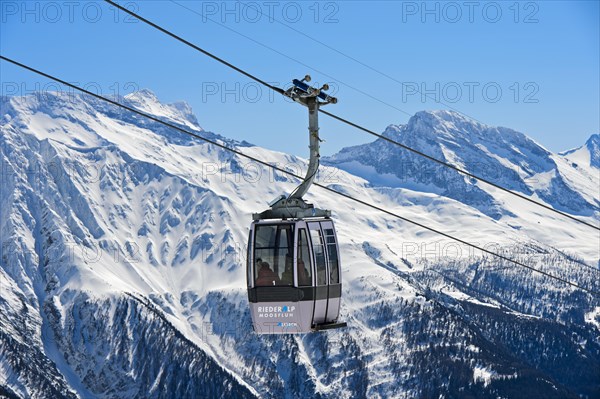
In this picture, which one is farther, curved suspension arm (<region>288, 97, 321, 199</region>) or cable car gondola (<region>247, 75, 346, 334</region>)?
cable car gondola (<region>247, 75, 346, 334</region>)

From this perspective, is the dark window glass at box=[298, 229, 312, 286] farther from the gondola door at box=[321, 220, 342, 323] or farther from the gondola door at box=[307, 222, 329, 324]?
the gondola door at box=[321, 220, 342, 323]

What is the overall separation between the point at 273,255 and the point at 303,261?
3.56 ft

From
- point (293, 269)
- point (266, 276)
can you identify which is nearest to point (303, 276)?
point (293, 269)

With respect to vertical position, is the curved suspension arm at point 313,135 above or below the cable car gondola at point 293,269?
above

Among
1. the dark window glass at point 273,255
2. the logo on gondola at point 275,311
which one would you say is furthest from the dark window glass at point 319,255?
the logo on gondola at point 275,311

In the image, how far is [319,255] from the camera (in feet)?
122

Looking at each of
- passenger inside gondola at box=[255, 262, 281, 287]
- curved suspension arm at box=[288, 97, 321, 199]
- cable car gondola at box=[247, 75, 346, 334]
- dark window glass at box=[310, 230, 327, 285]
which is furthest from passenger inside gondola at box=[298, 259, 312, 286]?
curved suspension arm at box=[288, 97, 321, 199]

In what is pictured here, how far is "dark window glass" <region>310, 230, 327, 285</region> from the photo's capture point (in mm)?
36875

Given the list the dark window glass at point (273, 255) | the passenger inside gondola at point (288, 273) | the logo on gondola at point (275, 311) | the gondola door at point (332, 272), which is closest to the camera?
the logo on gondola at point (275, 311)

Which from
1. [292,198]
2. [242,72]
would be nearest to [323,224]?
[292,198]

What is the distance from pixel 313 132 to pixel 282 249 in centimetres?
447

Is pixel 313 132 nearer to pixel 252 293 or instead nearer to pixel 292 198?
pixel 292 198

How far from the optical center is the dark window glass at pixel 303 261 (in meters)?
A: 36.4

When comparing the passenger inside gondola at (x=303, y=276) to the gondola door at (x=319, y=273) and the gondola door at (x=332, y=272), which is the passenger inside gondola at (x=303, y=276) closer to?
the gondola door at (x=319, y=273)
